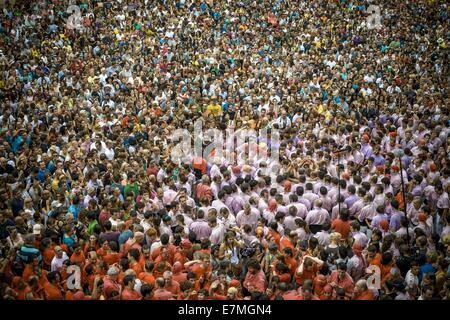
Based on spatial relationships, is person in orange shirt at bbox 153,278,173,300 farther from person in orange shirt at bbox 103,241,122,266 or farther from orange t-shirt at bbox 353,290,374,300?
orange t-shirt at bbox 353,290,374,300

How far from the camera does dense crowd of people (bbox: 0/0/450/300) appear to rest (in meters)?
7.02

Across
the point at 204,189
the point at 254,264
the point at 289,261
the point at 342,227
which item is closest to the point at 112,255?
the point at 254,264

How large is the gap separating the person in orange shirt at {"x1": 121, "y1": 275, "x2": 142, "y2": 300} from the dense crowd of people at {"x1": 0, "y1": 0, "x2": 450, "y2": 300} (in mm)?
59

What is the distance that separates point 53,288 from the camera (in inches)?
263

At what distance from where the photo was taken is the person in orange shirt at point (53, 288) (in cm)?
662

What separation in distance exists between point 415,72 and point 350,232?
9.89 meters

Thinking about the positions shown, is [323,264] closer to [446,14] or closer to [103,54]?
[103,54]

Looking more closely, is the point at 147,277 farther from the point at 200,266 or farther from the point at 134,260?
the point at 200,266

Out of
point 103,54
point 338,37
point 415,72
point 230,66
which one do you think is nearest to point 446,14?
point 338,37

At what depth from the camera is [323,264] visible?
6957 millimetres

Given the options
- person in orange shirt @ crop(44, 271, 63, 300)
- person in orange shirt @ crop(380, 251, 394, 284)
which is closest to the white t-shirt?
person in orange shirt @ crop(44, 271, 63, 300)

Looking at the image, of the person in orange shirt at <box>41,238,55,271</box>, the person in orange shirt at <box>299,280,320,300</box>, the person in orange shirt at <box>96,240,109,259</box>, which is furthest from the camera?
the person in orange shirt at <box>41,238,55,271</box>

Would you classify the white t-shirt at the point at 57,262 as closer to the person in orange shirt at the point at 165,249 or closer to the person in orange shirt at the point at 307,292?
the person in orange shirt at the point at 165,249

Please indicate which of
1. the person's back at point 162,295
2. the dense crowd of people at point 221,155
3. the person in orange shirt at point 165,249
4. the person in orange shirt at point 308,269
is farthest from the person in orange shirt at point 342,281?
the person in orange shirt at point 165,249
